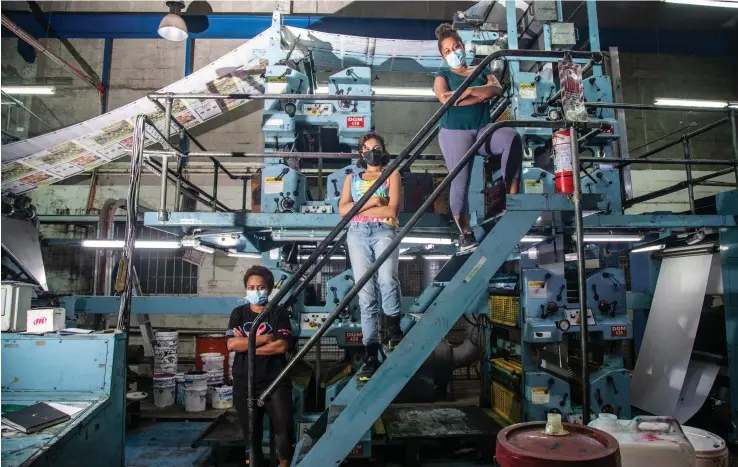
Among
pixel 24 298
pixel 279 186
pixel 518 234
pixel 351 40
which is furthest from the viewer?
pixel 351 40

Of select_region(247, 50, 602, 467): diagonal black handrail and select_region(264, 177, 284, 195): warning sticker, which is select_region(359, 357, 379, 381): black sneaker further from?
select_region(264, 177, 284, 195): warning sticker

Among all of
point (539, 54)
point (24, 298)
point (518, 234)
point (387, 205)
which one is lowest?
point (24, 298)

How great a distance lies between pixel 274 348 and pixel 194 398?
4423 mm

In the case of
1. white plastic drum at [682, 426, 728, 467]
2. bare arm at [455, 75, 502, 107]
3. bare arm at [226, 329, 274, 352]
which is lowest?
white plastic drum at [682, 426, 728, 467]

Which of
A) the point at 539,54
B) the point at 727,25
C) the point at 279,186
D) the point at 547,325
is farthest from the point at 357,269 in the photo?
the point at 727,25

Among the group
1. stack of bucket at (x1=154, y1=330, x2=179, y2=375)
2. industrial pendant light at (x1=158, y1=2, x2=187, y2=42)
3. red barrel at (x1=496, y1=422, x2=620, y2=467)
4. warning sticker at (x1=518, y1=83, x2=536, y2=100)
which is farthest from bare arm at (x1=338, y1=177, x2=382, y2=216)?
industrial pendant light at (x1=158, y1=2, x2=187, y2=42)

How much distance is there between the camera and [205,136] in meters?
11.9

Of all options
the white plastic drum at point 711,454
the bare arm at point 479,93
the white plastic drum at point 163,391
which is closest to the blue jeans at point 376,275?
the bare arm at point 479,93

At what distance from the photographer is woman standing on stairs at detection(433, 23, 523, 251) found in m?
3.68

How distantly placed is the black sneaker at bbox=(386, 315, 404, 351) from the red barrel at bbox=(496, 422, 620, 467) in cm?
134

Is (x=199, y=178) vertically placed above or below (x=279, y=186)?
above

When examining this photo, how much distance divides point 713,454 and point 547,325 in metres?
2.61

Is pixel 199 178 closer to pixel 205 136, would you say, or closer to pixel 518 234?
pixel 205 136

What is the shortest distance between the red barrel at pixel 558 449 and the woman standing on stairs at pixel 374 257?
1.42m
